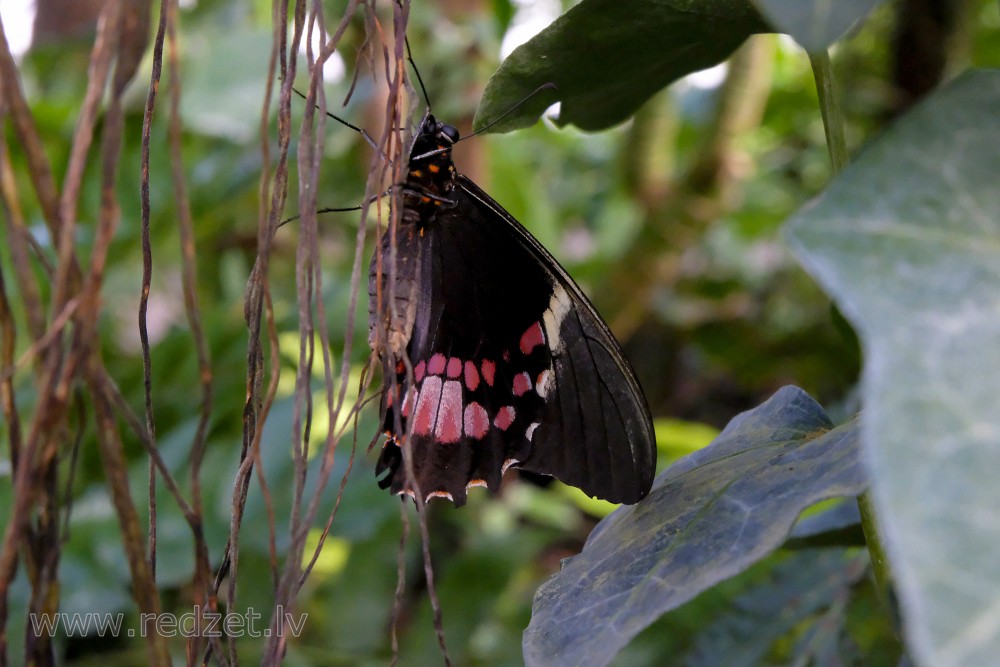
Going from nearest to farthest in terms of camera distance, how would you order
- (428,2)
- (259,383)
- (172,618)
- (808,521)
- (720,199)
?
(259,383)
(808,521)
(172,618)
(428,2)
(720,199)

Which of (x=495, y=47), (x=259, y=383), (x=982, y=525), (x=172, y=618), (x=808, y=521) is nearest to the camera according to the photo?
(x=982, y=525)

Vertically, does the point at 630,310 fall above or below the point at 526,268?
below

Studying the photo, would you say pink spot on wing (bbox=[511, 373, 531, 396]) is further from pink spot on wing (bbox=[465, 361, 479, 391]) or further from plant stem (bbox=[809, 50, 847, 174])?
plant stem (bbox=[809, 50, 847, 174])

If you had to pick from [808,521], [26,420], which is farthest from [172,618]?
[808,521]

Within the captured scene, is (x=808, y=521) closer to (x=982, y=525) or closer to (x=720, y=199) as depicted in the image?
(x=982, y=525)

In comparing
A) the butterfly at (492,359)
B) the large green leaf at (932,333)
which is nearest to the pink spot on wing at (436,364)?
the butterfly at (492,359)

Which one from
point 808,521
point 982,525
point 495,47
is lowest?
point 808,521

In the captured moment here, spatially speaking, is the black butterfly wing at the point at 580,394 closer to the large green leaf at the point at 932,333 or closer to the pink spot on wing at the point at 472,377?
the pink spot on wing at the point at 472,377
